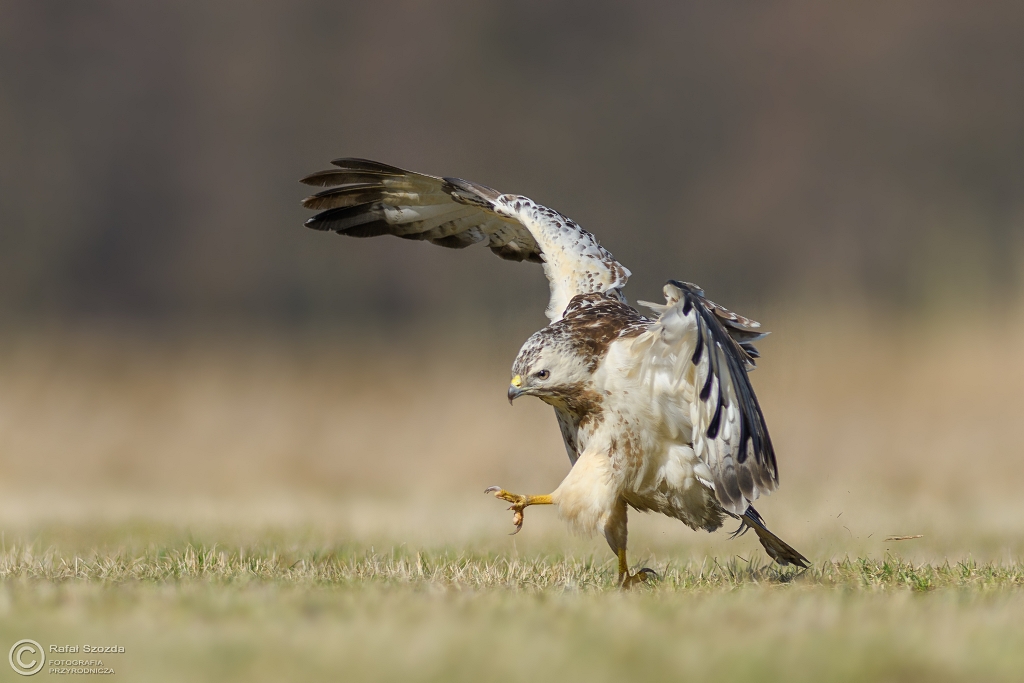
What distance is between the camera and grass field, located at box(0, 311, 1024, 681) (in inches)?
104

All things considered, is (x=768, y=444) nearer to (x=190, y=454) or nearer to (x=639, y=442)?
(x=639, y=442)

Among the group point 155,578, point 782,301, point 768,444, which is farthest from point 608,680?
point 782,301

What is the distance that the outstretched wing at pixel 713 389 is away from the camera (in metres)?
4.06

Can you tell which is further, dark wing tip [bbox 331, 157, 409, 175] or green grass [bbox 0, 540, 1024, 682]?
dark wing tip [bbox 331, 157, 409, 175]

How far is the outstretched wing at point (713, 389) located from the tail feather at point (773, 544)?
0.96ft

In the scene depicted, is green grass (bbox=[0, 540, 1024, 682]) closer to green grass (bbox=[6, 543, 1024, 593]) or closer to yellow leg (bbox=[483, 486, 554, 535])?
green grass (bbox=[6, 543, 1024, 593])

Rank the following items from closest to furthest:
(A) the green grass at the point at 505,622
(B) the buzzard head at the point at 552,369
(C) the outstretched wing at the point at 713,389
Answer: (A) the green grass at the point at 505,622, (C) the outstretched wing at the point at 713,389, (B) the buzzard head at the point at 552,369

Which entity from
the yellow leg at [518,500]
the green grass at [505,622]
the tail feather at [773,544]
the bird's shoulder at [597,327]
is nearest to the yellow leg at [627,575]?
the green grass at [505,622]

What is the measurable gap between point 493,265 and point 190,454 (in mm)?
5347

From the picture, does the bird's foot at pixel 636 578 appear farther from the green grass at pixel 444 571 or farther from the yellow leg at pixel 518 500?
the yellow leg at pixel 518 500

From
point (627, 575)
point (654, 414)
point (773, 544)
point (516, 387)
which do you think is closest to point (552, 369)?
point (516, 387)

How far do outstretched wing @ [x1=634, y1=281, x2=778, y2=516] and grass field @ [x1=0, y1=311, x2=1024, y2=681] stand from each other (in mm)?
447

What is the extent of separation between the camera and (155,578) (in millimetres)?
4145

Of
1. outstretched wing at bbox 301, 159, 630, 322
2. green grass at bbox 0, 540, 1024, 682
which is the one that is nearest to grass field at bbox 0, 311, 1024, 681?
green grass at bbox 0, 540, 1024, 682
